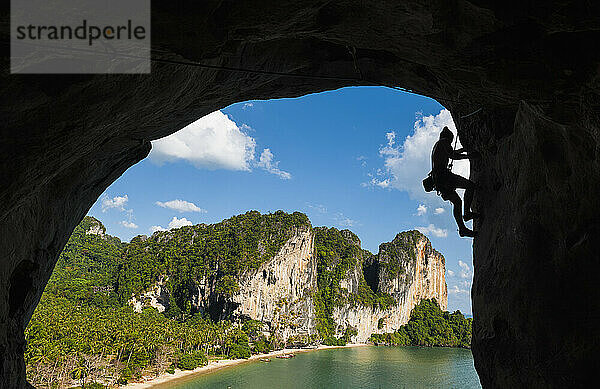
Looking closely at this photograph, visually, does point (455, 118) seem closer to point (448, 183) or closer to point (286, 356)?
point (448, 183)

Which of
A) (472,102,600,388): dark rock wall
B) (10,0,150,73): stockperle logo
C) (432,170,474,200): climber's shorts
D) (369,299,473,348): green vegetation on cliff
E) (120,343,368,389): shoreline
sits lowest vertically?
(369,299,473,348): green vegetation on cliff

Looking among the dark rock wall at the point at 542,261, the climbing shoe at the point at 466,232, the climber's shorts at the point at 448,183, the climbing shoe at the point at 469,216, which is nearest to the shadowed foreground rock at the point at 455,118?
the dark rock wall at the point at 542,261

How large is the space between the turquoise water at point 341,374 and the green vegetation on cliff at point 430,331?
27.8m

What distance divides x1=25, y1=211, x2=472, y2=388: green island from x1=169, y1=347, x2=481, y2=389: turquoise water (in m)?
6.56

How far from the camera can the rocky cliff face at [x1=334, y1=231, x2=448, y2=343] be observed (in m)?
85.9

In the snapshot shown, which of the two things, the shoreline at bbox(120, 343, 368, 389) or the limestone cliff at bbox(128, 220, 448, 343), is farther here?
the limestone cliff at bbox(128, 220, 448, 343)

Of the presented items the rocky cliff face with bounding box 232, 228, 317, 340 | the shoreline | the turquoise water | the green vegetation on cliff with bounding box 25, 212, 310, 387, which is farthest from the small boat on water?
the rocky cliff face with bounding box 232, 228, 317, 340

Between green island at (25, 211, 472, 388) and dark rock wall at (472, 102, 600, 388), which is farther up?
dark rock wall at (472, 102, 600, 388)

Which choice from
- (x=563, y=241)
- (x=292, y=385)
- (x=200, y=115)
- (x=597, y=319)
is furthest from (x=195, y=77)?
(x=292, y=385)

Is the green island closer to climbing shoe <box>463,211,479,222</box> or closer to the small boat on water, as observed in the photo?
the small boat on water

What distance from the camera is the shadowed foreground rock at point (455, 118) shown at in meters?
A: 3.08

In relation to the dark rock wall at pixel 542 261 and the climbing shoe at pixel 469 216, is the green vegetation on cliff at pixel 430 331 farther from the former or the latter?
the dark rock wall at pixel 542 261

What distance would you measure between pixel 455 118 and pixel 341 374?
42.1m

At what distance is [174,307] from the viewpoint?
2635 inches
